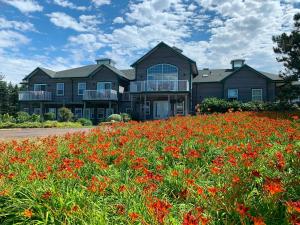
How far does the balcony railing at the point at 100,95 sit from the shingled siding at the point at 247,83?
13854 millimetres

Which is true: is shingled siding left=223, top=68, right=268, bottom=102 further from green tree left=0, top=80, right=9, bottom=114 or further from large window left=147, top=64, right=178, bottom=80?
green tree left=0, top=80, right=9, bottom=114

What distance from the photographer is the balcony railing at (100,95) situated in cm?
3712

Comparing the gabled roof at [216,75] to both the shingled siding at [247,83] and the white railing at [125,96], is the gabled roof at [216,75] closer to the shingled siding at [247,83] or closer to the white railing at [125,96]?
the shingled siding at [247,83]

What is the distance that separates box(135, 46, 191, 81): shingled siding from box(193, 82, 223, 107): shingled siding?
12.6 feet

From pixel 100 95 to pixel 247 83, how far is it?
16841 mm

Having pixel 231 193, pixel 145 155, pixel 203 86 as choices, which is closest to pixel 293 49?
pixel 203 86

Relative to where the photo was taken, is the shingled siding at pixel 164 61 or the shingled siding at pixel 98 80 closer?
the shingled siding at pixel 164 61

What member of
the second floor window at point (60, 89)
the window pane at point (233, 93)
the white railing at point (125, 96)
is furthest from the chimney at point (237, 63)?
the second floor window at point (60, 89)

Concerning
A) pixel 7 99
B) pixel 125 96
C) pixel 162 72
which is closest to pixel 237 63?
pixel 162 72

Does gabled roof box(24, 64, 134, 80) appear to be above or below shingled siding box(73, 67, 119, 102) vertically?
above

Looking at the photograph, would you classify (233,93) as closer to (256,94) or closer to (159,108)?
(256,94)

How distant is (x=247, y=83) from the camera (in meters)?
36.5

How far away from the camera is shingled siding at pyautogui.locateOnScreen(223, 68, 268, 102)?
3609cm

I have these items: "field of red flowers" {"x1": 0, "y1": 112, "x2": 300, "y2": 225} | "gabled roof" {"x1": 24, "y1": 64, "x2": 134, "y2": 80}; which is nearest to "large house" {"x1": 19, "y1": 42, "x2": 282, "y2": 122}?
"gabled roof" {"x1": 24, "y1": 64, "x2": 134, "y2": 80}
